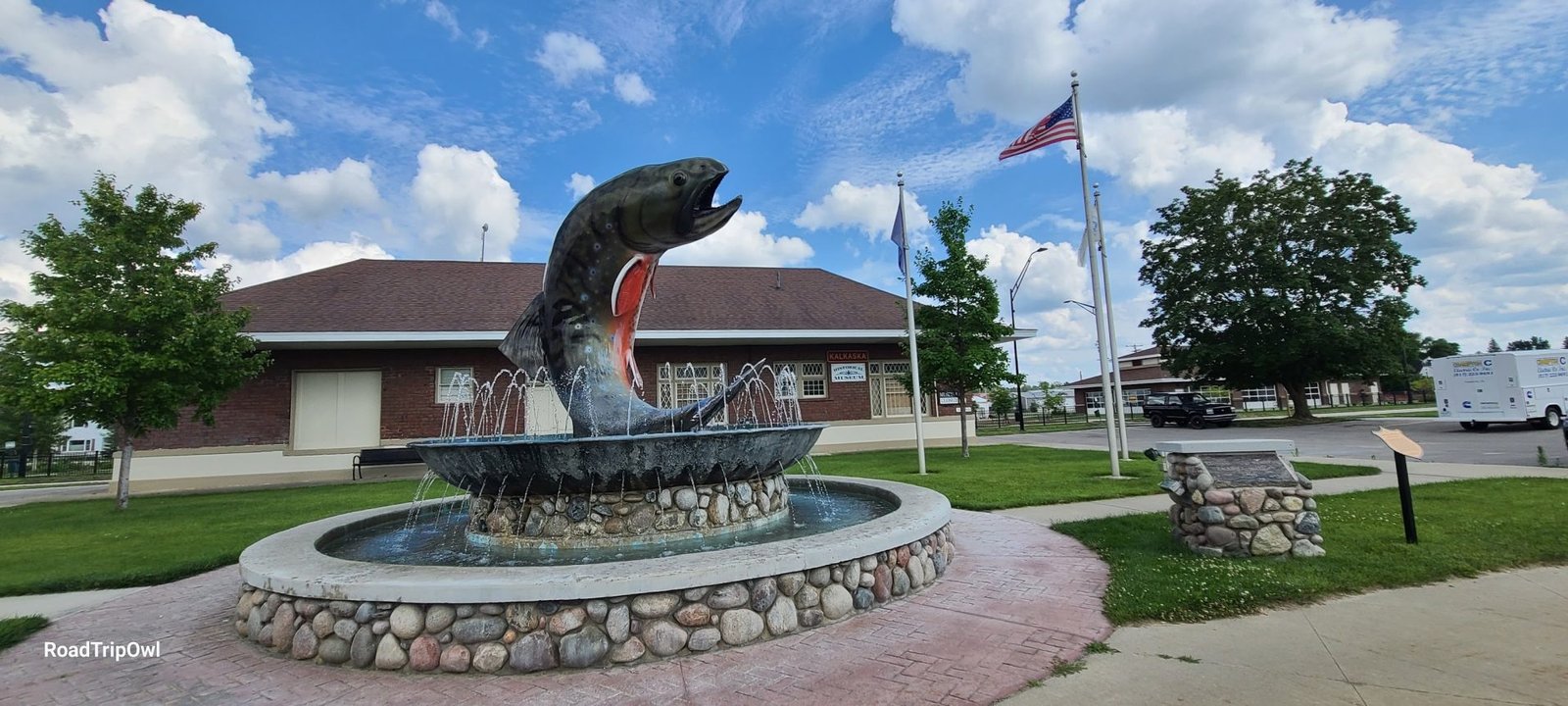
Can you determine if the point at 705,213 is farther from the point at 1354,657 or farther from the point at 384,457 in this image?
the point at 384,457

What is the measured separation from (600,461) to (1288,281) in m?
33.4

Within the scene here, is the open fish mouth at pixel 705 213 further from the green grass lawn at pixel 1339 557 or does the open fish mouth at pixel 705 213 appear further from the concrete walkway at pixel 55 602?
the concrete walkway at pixel 55 602

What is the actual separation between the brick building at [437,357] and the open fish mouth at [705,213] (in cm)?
1157

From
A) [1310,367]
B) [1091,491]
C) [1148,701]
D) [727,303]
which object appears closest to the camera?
[1148,701]

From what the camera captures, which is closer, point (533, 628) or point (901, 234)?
point (533, 628)

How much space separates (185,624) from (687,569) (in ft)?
13.5

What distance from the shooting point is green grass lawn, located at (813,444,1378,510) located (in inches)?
399

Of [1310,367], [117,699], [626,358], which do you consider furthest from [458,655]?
[1310,367]

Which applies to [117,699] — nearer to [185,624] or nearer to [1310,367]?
[185,624]

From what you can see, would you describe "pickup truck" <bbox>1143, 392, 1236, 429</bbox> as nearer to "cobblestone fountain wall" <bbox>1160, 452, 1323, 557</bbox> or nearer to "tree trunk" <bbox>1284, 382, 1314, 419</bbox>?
"tree trunk" <bbox>1284, 382, 1314, 419</bbox>

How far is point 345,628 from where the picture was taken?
395cm

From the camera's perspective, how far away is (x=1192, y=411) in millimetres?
30281

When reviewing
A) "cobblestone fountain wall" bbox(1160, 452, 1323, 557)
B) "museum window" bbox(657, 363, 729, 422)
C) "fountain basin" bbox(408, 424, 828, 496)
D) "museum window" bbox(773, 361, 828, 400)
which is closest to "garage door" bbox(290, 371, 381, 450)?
"museum window" bbox(657, 363, 729, 422)

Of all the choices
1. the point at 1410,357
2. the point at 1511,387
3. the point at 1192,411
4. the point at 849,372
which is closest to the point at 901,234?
the point at 849,372
